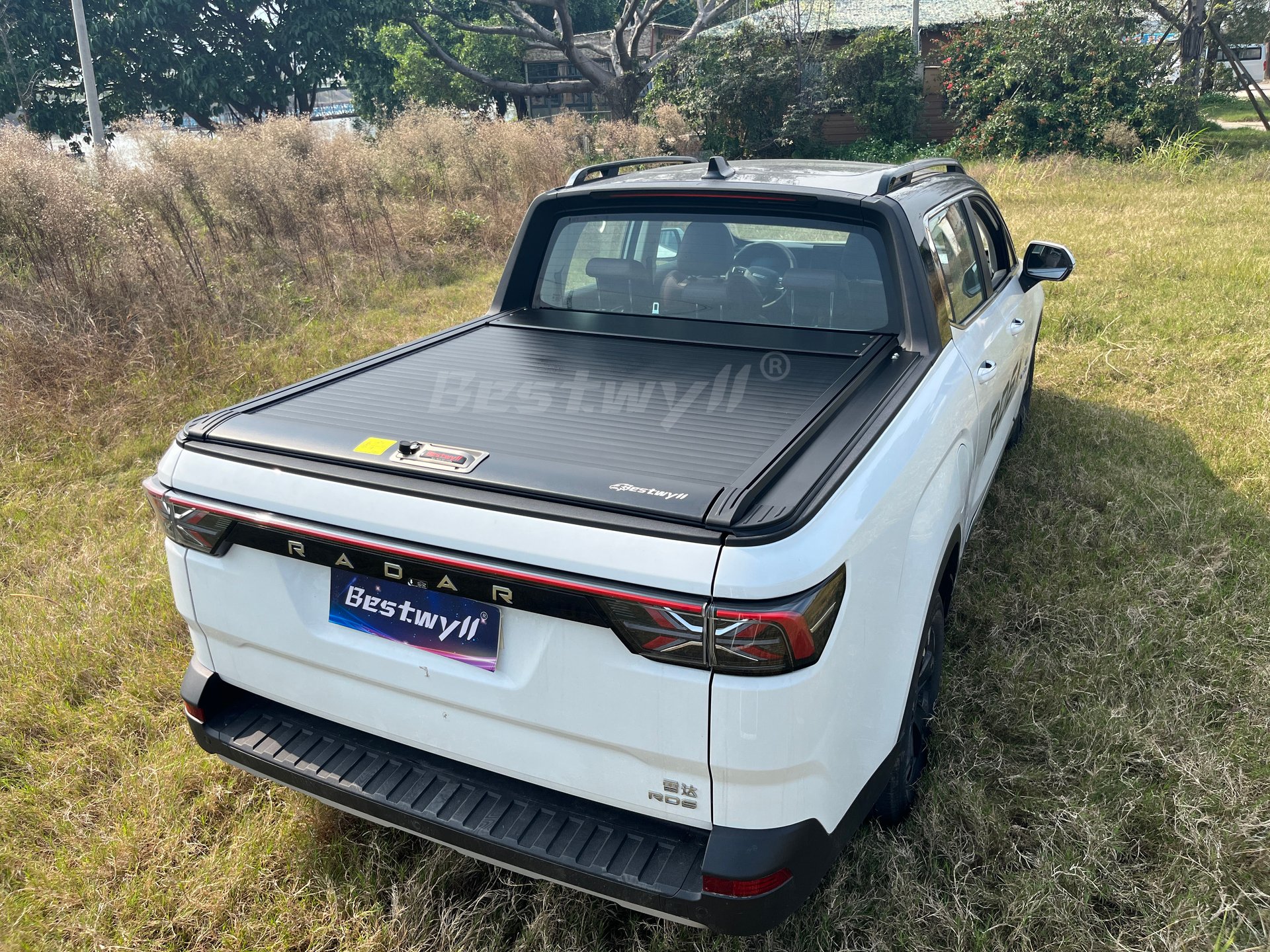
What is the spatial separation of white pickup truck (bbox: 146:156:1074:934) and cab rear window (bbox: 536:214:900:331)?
56 millimetres

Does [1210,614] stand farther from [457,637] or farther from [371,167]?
[371,167]

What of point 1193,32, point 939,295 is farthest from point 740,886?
point 1193,32

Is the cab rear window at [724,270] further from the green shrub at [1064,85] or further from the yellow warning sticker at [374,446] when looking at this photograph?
the green shrub at [1064,85]

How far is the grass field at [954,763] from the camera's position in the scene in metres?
2.29

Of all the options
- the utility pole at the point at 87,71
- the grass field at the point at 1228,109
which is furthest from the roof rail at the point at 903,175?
the grass field at the point at 1228,109

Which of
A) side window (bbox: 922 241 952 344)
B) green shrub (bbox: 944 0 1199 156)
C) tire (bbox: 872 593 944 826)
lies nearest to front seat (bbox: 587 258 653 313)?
side window (bbox: 922 241 952 344)

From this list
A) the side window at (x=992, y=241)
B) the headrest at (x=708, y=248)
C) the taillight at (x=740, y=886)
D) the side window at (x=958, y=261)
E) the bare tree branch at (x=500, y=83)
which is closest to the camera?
the taillight at (x=740, y=886)

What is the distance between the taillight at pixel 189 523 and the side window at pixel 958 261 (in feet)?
7.93

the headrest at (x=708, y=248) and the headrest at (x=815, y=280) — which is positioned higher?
the headrest at (x=708, y=248)

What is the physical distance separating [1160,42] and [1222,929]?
22.1m

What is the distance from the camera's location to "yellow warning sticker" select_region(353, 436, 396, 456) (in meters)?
2.12

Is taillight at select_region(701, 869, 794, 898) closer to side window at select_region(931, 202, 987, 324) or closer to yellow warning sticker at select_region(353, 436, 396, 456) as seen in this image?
yellow warning sticker at select_region(353, 436, 396, 456)

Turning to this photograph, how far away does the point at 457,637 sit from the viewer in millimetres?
1912

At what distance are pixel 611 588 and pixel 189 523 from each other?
3.89 ft
